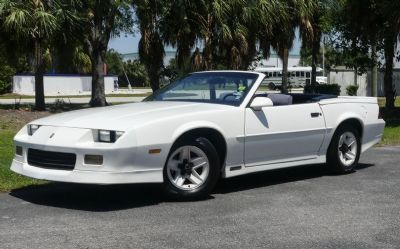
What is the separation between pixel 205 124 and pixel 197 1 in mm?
13906

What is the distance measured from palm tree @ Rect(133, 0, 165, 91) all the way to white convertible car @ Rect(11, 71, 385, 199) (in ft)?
41.3

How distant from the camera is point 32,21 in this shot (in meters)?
17.6

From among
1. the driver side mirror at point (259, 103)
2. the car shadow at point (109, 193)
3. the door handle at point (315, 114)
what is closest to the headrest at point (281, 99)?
the door handle at point (315, 114)

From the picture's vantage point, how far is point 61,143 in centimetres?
613

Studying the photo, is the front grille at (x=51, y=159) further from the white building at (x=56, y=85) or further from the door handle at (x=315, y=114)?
the white building at (x=56, y=85)

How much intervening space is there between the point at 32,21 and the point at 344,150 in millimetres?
11778

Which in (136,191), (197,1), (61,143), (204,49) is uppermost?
(197,1)

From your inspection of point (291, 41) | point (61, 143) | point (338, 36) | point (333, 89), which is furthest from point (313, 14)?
point (61, 143)

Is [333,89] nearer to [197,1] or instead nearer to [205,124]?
[197,1]

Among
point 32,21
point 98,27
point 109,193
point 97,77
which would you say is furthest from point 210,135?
point 97,77

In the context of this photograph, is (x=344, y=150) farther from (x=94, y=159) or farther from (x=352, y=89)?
(x=352, y=89)

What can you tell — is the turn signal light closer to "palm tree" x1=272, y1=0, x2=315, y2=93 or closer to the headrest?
the headrest

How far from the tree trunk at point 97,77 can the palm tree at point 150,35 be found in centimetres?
144

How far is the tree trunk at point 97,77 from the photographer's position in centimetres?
2120
